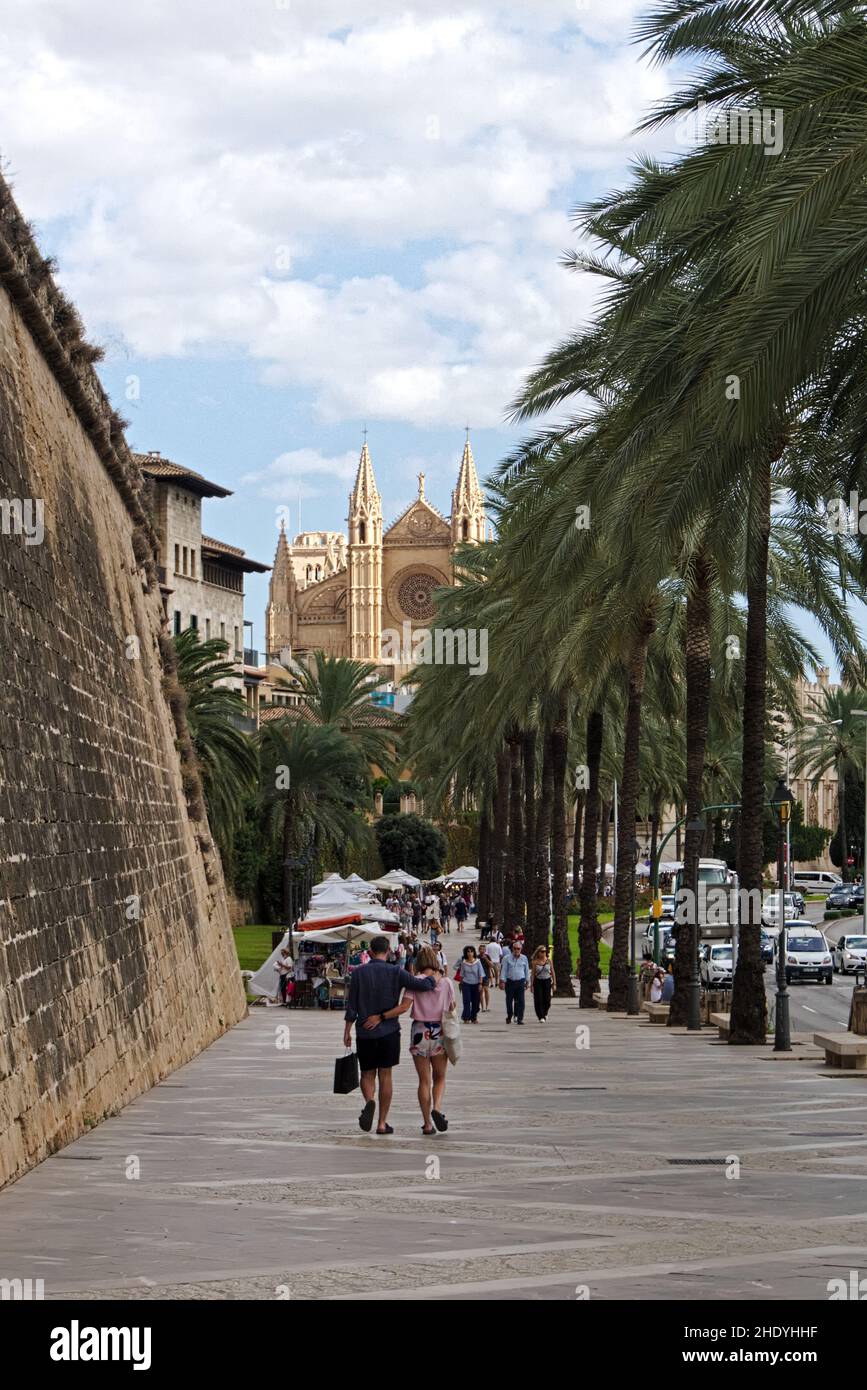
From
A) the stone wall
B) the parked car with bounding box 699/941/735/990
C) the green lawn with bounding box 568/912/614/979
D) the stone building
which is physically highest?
the stone building

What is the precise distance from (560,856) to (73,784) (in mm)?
25353

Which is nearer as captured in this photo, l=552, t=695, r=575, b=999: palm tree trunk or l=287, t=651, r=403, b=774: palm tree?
l=552, t=695, r=575, b=999: palm tree trunk

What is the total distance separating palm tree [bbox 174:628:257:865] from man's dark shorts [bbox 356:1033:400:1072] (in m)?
30.1

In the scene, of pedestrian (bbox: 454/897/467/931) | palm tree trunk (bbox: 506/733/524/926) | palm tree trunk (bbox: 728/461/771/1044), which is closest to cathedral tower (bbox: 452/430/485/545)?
pedestrian (bbox: 454/897/467/931)

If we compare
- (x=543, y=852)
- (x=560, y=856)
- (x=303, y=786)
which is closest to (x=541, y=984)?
(x=560, y=856)

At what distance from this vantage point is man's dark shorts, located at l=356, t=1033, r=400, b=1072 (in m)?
12.5

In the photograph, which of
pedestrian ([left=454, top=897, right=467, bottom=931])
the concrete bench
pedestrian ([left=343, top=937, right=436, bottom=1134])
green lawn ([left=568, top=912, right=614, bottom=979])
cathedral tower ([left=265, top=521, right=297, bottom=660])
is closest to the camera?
pedestrian ([left=343, top=937, right=436, bottom=1134])

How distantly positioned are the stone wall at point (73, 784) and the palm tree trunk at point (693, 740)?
23.8 ft

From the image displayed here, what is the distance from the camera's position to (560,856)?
38.7 m

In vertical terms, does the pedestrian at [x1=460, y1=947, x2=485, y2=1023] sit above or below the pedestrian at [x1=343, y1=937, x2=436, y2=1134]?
below

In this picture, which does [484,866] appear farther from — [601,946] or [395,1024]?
[395,1024]

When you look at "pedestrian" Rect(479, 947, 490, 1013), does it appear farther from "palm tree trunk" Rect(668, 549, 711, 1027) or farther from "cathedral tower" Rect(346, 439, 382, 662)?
"cathedral tower" Rect(346, 439, 382, 662)

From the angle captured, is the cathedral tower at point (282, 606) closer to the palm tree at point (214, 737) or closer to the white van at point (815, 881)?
the white van at point (815, 881)
